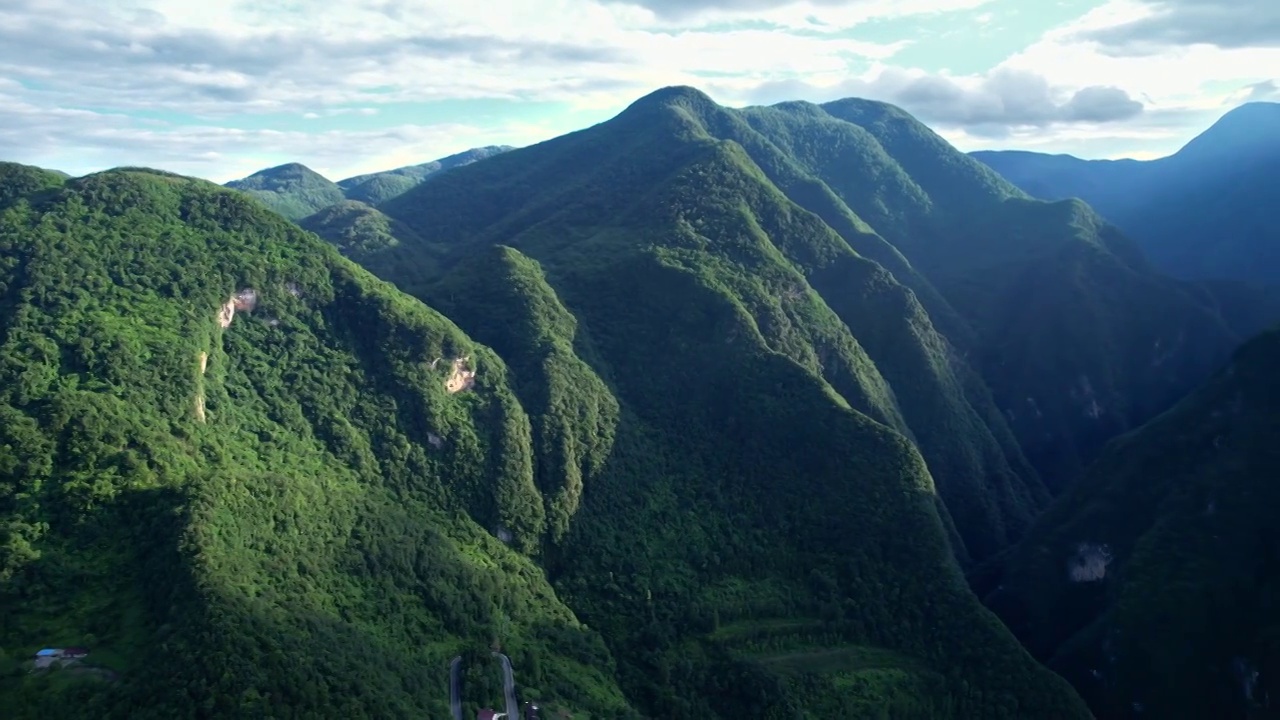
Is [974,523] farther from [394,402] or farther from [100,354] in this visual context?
[100,354]

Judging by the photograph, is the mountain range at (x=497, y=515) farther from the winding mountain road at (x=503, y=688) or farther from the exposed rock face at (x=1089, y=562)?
the winding mountain road at (x=503, y=688)

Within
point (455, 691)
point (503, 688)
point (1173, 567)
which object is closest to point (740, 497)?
point (503, 688)

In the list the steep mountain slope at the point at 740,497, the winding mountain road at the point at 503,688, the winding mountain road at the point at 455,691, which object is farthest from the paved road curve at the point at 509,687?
the steep mountain slope at the point at 740,497

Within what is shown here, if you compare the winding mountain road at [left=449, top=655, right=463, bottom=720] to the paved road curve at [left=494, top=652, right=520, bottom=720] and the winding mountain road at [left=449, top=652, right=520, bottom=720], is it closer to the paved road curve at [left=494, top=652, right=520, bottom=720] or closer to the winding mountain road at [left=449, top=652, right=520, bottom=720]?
the winding mountain road at [left=449, top=652, right=520, bottom=720]

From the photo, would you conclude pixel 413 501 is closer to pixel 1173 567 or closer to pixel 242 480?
pixel 242 480

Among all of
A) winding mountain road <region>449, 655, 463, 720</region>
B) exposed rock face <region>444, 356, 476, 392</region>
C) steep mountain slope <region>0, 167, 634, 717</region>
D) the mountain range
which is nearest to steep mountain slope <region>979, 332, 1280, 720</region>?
the mountain range

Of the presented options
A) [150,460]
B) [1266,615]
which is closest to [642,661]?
[150,460]

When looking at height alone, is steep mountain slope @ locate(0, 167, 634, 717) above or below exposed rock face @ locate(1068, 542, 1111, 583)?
above
